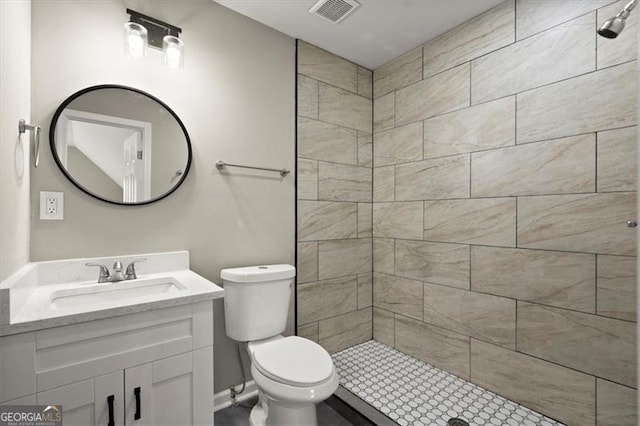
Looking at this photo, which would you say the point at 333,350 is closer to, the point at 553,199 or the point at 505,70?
the point at 553,199

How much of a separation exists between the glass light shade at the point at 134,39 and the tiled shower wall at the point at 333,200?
3.38 ft

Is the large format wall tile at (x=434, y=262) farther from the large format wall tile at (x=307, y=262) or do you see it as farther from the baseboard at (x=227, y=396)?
the baseboard at (x=227, y=396)

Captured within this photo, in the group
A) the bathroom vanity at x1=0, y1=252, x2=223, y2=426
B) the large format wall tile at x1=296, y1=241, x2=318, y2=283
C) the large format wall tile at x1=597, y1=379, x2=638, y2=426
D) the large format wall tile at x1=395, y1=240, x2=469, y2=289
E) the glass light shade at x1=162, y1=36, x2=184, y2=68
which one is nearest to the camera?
the bathroom vanity at x1=0, y1=252, x2=223, y2=426

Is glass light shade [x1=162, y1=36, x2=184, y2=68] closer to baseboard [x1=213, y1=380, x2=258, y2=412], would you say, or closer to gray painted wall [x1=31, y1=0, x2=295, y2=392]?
gray painted wall [x1=31, y1=0, x2=295, y2=392]

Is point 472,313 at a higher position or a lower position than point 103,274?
lower

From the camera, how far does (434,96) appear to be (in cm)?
234

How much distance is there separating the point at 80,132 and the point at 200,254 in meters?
0.86

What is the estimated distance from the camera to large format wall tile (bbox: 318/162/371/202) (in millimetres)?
2455

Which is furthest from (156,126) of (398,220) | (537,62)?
(537,62)

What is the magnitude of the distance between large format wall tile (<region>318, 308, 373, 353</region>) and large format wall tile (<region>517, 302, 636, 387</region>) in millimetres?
1179

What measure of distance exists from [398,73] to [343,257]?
1.56m

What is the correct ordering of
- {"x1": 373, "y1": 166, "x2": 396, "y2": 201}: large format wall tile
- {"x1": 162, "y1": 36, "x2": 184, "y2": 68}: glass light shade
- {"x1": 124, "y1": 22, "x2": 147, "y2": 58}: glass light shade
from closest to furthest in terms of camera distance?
{"x1": 124, "y1": 22, "x2": 147, "y2": 58}: glass light shade
{"x1": 162, "y1": 36, "x2": 184, "y2": 68}: glass light shade
{"x1": 373, "y1": 166, "x2": 396, "y2": 201}: large format wall tile

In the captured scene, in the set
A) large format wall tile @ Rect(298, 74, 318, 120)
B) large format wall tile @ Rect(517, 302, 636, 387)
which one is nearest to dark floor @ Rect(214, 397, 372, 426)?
large format wall tile @ Rect(517, 302, 636, 387)

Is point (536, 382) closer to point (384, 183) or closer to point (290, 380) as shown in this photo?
point (290, 380)
